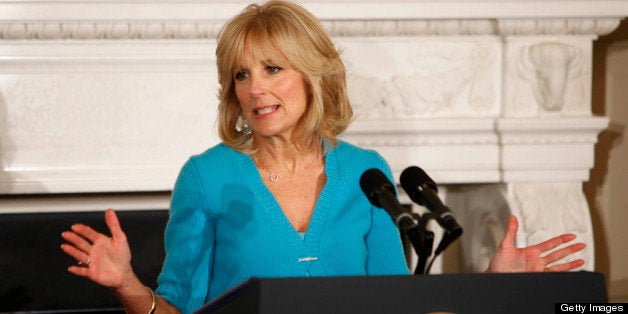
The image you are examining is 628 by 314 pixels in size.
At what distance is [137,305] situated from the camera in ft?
5.82

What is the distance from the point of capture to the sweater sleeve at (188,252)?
76.4 inches

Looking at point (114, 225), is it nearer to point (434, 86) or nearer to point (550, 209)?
point (434, 86)

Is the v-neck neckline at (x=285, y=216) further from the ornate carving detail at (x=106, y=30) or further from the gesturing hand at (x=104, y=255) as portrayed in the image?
the ornate carving detail at (x=106, y=30)

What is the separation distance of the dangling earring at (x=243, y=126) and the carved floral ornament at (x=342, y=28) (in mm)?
702

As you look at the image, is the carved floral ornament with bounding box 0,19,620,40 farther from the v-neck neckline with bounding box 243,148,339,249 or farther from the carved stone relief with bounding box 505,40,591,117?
the v-neck neckline with bounding box 243,148,339,249

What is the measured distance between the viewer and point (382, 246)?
6.79 ft

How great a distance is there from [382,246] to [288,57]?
43cm

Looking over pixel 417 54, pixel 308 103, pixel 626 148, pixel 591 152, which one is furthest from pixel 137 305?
pixel 626 148

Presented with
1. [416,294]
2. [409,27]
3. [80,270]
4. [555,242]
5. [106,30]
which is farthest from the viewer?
[409,27]

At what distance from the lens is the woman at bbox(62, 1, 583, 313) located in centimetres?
195

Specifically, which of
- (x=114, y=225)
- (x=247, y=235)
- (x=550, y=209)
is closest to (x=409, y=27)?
(x=550, y=209)

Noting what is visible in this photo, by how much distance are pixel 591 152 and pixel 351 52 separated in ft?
2.46

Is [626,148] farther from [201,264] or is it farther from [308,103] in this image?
[201,264]

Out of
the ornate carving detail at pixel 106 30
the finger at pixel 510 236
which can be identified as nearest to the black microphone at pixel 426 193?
the finger at pixel 510 236
